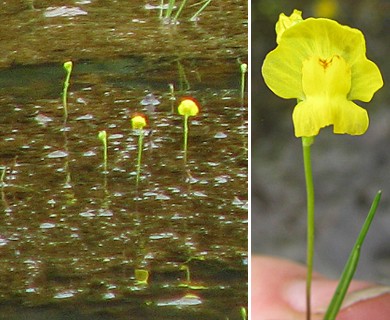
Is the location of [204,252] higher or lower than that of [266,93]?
lower

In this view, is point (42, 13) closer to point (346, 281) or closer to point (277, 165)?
point (277, 165)

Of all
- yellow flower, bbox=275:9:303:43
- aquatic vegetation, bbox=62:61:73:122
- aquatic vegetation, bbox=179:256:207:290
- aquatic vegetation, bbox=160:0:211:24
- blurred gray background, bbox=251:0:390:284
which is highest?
aquatic vegetation, bbox=160:0:211:24

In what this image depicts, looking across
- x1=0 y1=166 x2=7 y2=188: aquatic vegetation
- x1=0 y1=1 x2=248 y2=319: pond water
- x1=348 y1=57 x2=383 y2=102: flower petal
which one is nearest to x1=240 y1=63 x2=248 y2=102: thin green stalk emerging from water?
x1=0 y1=1 x2=248 y2=319: pond water

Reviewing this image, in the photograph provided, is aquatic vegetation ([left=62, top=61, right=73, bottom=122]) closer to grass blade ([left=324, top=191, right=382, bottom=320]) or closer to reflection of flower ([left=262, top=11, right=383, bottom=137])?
reflection of flower ([left=262, top=11, right=383, bottom=137])

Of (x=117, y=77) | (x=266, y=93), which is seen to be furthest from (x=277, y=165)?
(x=117, y=77)

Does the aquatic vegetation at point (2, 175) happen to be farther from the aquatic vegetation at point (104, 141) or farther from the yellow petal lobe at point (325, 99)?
the yellow petal lobe at point (325, 99)

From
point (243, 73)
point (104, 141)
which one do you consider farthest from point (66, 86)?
point (243, 73)

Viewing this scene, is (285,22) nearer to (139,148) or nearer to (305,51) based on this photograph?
(305,51)
